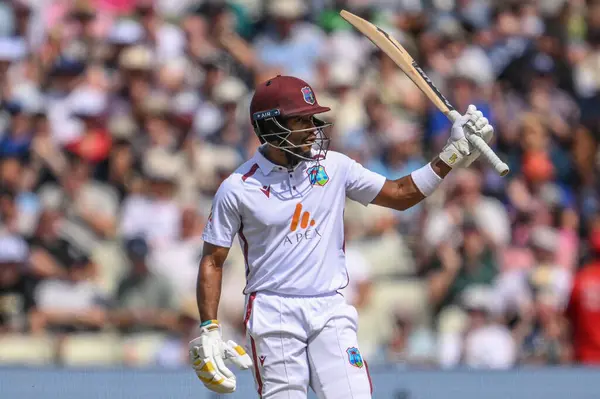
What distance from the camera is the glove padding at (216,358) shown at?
17.3 ft

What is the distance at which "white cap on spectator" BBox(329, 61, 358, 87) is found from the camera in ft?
36.7

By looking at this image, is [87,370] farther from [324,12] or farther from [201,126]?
[324,12]

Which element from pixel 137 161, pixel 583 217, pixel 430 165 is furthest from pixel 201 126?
pixel 430 165

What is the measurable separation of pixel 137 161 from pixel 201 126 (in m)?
0.79

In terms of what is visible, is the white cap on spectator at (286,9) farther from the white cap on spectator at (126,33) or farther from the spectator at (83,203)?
the spectator at (83,203)

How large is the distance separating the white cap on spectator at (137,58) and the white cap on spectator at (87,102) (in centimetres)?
41

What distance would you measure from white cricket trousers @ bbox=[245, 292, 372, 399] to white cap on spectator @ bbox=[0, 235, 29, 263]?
4.76 meters

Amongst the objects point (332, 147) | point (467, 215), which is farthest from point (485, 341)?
point (332, 147)

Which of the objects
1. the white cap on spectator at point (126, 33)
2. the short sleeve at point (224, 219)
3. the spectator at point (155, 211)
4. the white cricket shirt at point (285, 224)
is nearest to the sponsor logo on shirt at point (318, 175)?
the white cricket shirt at point (285, 224)

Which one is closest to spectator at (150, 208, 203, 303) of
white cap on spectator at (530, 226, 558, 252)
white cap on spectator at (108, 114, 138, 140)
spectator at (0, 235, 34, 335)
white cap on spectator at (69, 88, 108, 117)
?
spectator at (0, 235, 34, 335)

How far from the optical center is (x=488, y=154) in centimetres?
546

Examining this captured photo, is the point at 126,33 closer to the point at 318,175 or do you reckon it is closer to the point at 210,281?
the point at 318,175

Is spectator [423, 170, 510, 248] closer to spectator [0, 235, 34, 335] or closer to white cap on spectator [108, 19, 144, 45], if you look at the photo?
spectator [0, 235, 34, 335]

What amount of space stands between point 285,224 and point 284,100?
0.59m
